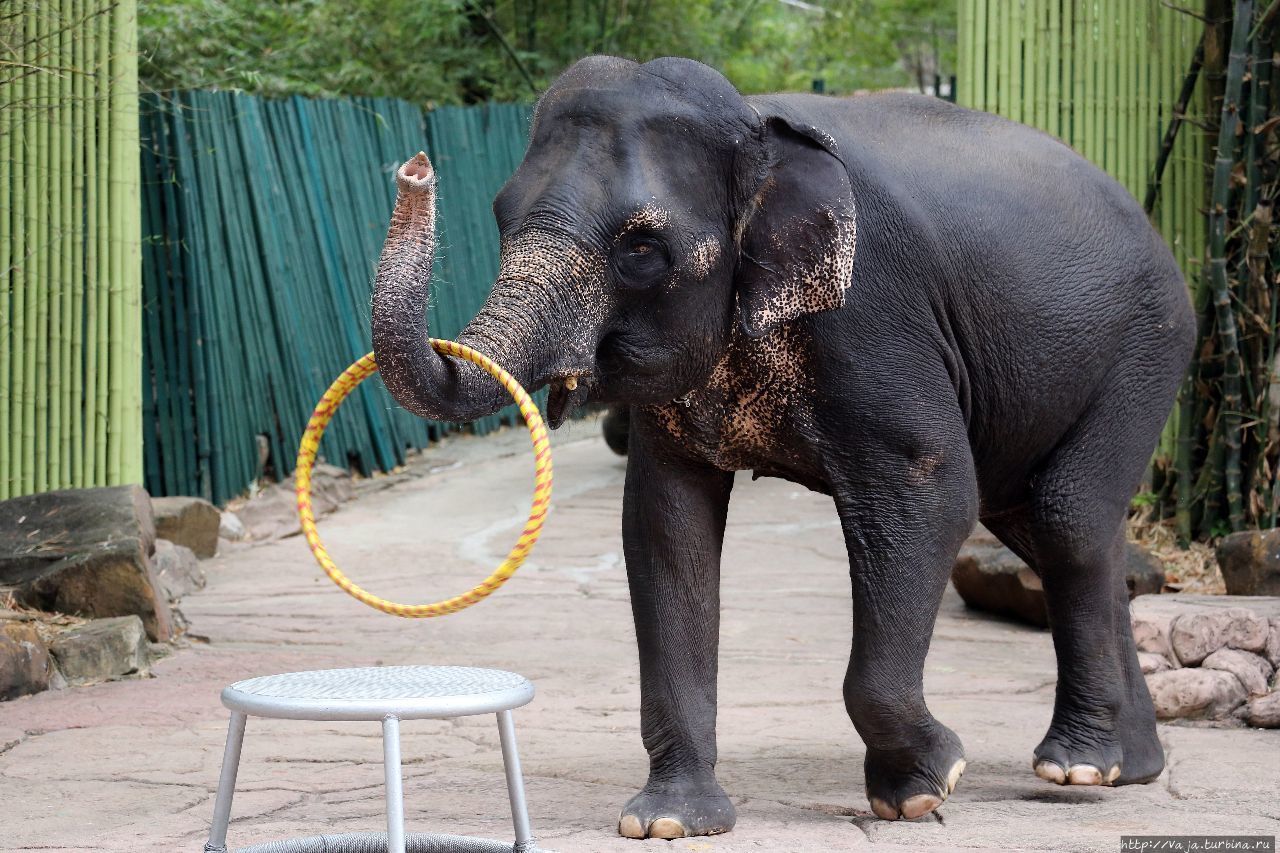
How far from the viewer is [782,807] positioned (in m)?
4.16

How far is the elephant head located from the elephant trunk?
0.01 meters

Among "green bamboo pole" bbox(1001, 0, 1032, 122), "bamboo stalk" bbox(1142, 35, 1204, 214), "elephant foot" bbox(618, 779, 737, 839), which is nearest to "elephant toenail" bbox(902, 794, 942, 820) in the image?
"elephant foot" bbox(618, 779, 737, 839)

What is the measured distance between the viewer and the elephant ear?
370 cm

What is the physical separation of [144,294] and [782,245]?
5941 millimetres

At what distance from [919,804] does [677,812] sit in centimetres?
55

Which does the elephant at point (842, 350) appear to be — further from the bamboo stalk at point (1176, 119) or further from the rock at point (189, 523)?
the rock at point (189, 523)

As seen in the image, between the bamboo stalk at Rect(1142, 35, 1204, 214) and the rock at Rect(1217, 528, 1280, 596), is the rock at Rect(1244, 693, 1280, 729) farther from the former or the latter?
the bamboo stalk at Rect(1142, 35, 1204, 214)

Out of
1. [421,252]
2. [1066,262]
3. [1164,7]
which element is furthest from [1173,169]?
[421,252]

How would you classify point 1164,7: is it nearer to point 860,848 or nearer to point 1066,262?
point 1066,262

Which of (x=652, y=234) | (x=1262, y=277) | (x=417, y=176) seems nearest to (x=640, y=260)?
(x=652, y=234)

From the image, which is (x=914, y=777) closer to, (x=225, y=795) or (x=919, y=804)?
(x=919, y=804)

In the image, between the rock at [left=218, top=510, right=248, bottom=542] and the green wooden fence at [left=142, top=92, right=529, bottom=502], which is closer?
the rock at [left=218, top=510, right=248, bottom=542]

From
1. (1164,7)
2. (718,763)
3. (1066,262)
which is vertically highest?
(1164,7)

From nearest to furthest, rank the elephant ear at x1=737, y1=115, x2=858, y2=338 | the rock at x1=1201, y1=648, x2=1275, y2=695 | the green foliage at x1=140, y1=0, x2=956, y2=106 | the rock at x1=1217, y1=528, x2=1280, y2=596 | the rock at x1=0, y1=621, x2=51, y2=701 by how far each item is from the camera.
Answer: the elephant ear at x1=737, y1=115, x2=858, y2=338 → the rock at x1=1201, y1=648, x2=1275, y2=695 → the rock at x1=0, y1=621, x2=51, y2=701 → the rock at x1=1217, y1=528, x2=1280, y2=596 → the green foliage at x1=140, y1=0, x2=956, y2=106
